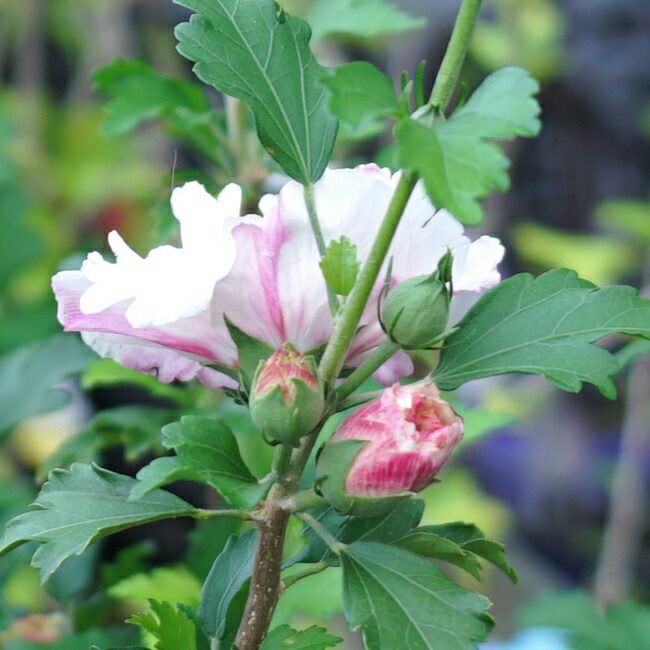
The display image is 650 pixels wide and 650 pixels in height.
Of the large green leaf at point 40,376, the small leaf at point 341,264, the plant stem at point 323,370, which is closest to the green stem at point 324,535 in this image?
the plant stem at point 323,370

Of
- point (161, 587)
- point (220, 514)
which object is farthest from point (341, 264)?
point (161, 587)

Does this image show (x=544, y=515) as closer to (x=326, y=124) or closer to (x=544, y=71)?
(x=544, y=71)

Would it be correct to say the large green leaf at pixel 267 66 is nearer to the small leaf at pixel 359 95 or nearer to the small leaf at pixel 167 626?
the small leaf at pixel 359 95

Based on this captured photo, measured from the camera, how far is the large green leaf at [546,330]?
1.49 ft

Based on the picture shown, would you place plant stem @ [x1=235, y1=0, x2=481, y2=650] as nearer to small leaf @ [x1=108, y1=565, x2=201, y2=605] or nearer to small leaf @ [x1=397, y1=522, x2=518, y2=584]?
small leaf @ [x1=397, y1=522, x2=518, y2=584]

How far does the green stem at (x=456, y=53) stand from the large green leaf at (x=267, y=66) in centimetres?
7

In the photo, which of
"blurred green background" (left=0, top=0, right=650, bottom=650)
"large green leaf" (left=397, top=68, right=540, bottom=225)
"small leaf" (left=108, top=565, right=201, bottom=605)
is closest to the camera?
"large green leaf" (left=397, top=68, right=540, bottom=225)

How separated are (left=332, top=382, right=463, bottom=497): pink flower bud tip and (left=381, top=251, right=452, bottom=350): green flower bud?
2cm

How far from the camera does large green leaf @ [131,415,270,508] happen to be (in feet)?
1.34

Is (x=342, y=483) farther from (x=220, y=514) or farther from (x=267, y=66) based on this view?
(x=267, y=66)

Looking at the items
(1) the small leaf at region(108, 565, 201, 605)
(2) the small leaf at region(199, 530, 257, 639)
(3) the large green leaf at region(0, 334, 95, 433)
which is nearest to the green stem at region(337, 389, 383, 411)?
(2) the small leaf at region(199, 530, 257, 639)

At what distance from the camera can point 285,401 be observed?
0.41 metres

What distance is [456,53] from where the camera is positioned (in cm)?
42

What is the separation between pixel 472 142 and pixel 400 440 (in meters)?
0.12
